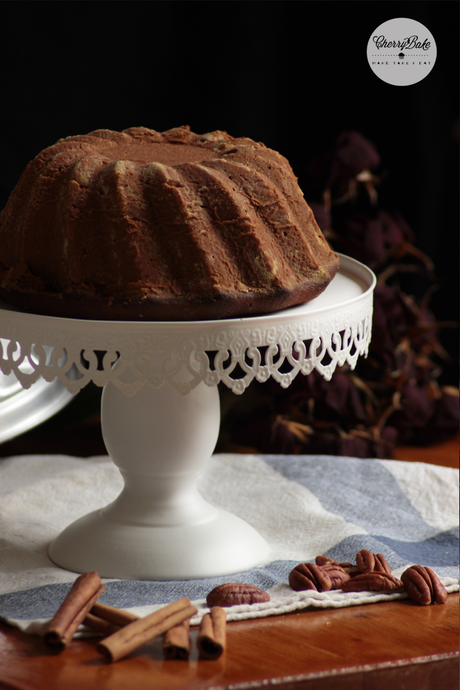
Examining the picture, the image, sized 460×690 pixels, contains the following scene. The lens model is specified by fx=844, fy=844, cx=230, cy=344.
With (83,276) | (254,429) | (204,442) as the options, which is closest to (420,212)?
(254,429)

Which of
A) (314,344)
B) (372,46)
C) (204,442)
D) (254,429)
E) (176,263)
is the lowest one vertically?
(254,429)

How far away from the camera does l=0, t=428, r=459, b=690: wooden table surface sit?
0.84 m

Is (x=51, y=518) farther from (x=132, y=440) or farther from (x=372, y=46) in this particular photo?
(x=372, y=46)

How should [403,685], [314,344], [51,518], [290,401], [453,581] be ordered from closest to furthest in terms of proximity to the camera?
[403,685]
[314,344]
[453,581]
[51,518]
[290,401]

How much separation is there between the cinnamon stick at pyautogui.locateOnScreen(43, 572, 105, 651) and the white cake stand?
4.5 inches

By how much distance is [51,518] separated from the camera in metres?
1.31

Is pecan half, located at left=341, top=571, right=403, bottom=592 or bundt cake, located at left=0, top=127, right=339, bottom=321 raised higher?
bundt cake, located at left=0, top=127, right=339, bottom=321

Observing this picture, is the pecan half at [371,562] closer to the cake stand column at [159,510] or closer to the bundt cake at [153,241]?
the cake stand column at [159,510]

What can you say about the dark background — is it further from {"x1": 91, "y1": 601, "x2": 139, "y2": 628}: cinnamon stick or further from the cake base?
{"x1": 91, "y1": 601, "x2": 139, "y2": 628}: cinnamon stick

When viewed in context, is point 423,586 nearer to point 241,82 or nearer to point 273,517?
point 273,517

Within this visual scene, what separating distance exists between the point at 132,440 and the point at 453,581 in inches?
17.9

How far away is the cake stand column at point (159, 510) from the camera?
1.10 metres

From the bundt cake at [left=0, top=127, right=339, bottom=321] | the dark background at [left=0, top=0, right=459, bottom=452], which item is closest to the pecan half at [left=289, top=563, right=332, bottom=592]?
the bundt cake at [left=0, top=127, right=339, bottom=321]

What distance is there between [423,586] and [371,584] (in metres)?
0.06
